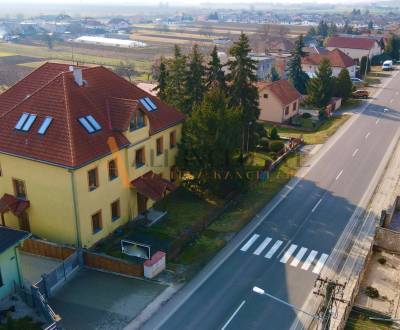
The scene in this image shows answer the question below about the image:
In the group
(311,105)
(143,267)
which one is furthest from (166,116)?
(311,105)

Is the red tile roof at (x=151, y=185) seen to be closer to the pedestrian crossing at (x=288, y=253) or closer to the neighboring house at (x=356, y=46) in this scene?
the pedestrian crossing at (x=288, y=253)

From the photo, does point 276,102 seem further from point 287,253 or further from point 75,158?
point 75,158

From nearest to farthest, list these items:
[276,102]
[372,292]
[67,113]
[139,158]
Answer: [372,292], [67,113], [139,158], [276,102]

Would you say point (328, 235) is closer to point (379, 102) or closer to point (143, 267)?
point (143, 267)

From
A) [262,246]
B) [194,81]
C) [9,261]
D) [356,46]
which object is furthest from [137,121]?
[356,46]

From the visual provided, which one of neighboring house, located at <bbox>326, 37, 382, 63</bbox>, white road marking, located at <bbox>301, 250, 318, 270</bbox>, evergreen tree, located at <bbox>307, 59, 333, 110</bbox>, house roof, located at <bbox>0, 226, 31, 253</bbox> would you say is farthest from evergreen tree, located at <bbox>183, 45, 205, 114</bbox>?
neighboring house, located at <bbox>326, 37, 382, 63</bbox>

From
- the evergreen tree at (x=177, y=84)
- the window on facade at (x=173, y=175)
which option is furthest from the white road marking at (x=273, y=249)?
the evergreen tree at (x=177, y=84)
